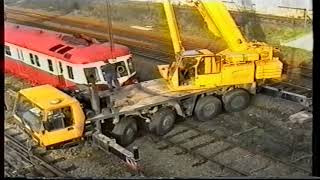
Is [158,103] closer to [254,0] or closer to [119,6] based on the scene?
[119,6]

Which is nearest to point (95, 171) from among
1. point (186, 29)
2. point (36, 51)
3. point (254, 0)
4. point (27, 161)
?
point (27, 161)

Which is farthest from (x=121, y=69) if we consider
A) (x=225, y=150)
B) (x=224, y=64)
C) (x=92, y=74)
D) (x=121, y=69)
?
(x=225, y=150)

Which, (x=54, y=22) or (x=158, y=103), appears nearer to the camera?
(x=54, y=22)

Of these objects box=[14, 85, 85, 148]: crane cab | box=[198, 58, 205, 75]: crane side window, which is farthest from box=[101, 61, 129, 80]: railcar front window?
box=[198, 58, 205, 75]: crane side window

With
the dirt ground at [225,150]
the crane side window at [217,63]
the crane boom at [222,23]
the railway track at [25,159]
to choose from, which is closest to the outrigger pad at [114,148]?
the dirt ground at [225,150]

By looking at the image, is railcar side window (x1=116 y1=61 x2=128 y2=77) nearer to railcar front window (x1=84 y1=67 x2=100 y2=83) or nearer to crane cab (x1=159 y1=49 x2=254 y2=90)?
railcar front window (x1=84 y1=67 x2=100 y2=83)
